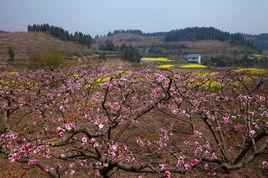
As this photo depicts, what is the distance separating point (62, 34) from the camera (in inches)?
6644

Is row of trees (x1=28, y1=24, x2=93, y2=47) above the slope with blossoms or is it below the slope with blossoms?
above

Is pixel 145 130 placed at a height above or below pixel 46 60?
below

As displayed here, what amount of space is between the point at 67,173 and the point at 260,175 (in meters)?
9.24

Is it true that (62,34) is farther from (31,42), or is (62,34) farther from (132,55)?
(132,55)

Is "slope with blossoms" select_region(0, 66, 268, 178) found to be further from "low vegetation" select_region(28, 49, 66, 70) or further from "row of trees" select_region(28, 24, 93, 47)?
"row of trees" select_region(28, 24, 93, 47)

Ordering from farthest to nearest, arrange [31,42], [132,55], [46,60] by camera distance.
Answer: [31,42] < [132,55] < [46,60]

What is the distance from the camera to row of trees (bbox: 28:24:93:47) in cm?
15925

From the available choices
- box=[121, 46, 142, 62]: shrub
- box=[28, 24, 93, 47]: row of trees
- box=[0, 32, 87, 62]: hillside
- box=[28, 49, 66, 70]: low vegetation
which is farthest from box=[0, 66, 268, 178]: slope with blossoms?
box=[28, 24, 93, 47]: row of trees

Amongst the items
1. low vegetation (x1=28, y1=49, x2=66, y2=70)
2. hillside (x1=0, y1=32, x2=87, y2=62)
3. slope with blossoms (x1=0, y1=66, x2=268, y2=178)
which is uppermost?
hillside (x1=0, y1=32, x2=87, y2=62)

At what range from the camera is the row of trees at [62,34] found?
15925cm

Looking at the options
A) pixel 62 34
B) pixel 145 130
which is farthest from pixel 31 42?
pixel 145 130

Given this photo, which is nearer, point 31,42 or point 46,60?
point 46,60

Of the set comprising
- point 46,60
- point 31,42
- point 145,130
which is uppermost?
point 31,42

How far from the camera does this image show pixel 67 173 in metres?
13.2
